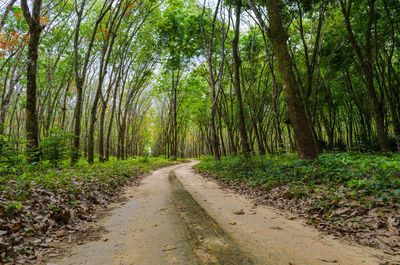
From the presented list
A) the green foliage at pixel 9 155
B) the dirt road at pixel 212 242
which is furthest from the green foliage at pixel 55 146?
the dirt road at pixel 212 242

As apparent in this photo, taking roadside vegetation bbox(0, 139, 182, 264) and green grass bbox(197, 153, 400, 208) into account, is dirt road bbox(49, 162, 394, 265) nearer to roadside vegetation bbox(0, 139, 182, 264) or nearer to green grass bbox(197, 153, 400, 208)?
roadside vegetation bbox(0, 139, 182, 264)

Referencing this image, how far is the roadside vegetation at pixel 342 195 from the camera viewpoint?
9.95ft

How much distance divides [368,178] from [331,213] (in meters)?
1.52

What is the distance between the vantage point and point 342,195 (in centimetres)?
403

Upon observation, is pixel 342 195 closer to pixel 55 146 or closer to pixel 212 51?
pixel 55 146

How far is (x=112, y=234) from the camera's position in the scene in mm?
3299

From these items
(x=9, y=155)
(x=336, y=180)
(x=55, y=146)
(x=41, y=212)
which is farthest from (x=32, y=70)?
(x=336, y=180)

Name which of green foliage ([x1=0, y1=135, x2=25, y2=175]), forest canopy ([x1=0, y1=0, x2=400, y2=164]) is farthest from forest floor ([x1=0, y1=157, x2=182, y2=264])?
forest canopy ([x1=0, y1=0, x2=400, y2=164])

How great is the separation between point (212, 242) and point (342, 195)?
301 cm

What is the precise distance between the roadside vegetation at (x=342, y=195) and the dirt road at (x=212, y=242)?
0.40 m

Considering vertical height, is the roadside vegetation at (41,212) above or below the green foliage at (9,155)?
below

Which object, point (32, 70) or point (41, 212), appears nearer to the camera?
point (41, 212)

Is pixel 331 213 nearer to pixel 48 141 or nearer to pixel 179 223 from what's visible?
pixel 179 223

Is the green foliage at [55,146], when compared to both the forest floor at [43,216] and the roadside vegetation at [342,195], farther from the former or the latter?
the roadside vegetation at [342,195]
